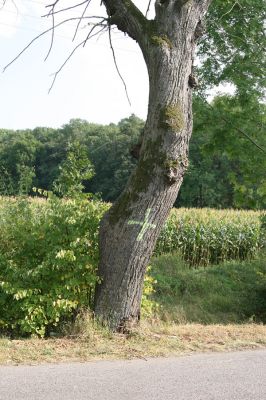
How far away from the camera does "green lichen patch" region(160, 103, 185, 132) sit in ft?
22.4

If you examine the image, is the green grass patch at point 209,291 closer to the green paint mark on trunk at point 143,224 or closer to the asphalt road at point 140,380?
the green paint mark on trunk at point 143,224

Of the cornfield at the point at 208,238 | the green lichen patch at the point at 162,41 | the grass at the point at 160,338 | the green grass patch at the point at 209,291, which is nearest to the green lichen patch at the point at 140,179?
the green lichen patch at the point at 162,41

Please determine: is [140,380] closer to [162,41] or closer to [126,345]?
[126,345]

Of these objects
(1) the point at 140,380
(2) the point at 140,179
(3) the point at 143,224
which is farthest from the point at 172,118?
(1) the point at 140,380

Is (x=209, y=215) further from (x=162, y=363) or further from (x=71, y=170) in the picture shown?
(x=162, y=363)

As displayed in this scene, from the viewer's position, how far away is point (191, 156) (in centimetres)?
5262

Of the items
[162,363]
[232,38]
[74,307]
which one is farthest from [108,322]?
[232,38]

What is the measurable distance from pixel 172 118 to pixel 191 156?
4621 cm

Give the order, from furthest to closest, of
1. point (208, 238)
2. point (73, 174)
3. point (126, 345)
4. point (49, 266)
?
point (208, 238)
point (73, 174)
point (49, 266)
point (126, 345)

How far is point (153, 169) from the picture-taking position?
6.86 meters

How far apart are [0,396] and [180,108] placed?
4.25m

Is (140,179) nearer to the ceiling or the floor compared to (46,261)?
nearer to the ceiling

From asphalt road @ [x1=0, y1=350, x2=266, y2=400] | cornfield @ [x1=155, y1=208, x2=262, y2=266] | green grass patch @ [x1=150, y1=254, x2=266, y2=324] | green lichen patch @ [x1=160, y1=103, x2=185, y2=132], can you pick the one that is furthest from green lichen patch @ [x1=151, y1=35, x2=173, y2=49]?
cornfield @ [x1=155, y1=208, x2=262, y2=266]

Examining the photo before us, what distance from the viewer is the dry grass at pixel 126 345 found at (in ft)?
18.9
